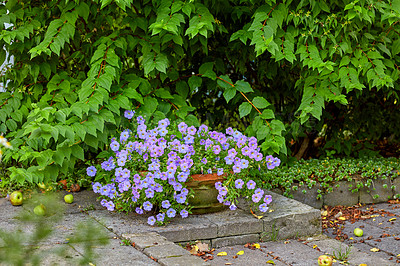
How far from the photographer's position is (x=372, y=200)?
4.24 m

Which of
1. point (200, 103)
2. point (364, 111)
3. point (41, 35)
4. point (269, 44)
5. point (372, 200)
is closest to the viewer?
point (269, 44)

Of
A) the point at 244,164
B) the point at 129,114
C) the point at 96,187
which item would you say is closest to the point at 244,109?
the point at 244,164

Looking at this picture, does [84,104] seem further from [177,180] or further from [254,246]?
[254,246]

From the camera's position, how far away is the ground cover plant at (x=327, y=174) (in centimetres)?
395

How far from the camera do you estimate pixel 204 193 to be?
3215 mm

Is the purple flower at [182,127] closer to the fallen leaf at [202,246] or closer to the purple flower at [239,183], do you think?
the purple flower at [239,183]

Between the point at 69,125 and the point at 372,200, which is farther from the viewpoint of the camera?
the point at 372,200

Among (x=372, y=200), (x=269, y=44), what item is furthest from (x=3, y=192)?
(x=372, y=200)

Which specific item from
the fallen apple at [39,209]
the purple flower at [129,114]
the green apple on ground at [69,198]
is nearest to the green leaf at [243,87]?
the purple flower at [129,114]

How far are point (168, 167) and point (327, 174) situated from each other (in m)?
1.71

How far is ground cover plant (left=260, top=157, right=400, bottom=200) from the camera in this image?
13.0 feet

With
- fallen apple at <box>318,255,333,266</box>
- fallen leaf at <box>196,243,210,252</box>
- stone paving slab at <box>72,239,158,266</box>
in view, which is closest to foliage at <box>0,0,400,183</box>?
stone paving slab at <box>72,239,158,266</box>

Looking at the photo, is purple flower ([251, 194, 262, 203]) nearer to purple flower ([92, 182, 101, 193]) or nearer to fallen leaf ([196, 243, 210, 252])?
fallen leaf ([196, 243, 210, 252])

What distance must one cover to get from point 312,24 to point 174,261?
1928 mm
